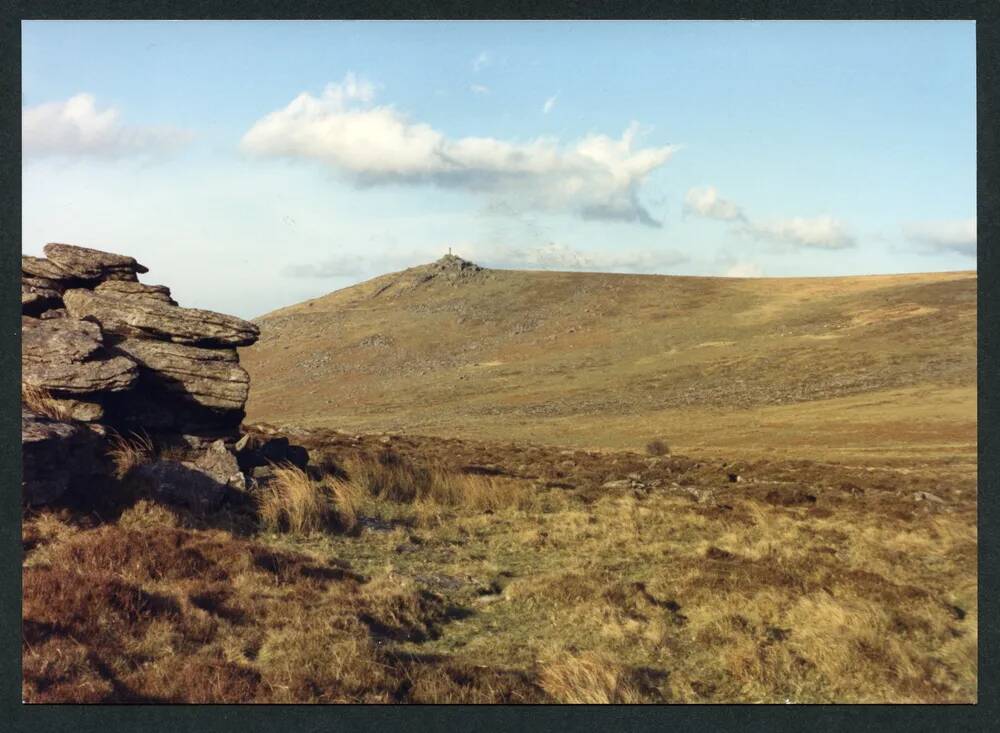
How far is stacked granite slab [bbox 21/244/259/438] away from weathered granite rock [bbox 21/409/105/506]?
2.08 metres

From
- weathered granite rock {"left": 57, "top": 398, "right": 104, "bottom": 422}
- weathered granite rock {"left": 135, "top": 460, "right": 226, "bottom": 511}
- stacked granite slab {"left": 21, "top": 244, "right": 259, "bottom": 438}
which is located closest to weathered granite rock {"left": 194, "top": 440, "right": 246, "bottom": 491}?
weathered granite rock {"left": 135, "top": 460, "right": 226, "bottom": 511}

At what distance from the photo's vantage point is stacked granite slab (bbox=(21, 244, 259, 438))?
48.5 feet

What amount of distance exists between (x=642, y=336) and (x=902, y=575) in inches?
2733

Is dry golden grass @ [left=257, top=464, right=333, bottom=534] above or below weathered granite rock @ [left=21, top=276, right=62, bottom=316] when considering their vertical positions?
below

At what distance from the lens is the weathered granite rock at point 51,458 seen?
11.5 m

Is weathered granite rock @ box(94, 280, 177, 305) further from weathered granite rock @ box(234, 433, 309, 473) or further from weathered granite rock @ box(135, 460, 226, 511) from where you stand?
weathered granite rock @ box(135, 460, 226, 511)

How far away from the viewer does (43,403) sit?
1384 centimetres

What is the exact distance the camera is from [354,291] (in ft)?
436

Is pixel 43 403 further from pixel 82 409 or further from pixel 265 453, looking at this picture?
pixel 265 453

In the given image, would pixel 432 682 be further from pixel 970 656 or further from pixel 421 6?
pixel 421 6

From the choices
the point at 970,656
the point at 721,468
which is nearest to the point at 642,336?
the point at 721,468

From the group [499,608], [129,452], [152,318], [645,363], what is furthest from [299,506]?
[645,363]

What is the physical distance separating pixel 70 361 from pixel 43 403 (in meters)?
1.12

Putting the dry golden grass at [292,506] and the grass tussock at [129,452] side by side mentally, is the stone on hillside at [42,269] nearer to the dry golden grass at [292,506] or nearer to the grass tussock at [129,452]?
the grass tussock at [129,452]
